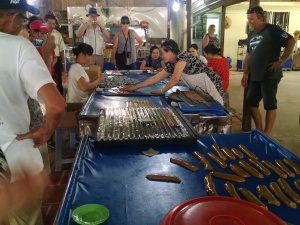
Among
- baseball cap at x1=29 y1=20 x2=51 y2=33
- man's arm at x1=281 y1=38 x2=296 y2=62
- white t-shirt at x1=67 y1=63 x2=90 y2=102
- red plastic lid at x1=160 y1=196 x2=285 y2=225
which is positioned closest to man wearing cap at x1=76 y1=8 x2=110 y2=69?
baseball cap at x1=29 y1=20 x2=51 y2=33

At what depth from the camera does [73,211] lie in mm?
1231

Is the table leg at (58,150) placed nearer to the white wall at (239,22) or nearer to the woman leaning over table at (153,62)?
the woman leaning over table at (153,62)

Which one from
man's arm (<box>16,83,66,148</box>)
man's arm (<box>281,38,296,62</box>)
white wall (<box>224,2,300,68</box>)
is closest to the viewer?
man's arm (<box>16,83,66,148</box>)

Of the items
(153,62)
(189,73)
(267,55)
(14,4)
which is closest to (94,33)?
(153,62)

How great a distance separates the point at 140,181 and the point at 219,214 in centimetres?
60

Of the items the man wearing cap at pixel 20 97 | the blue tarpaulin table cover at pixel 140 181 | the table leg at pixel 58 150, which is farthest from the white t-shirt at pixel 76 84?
the man wearing cap at pixel 20 97

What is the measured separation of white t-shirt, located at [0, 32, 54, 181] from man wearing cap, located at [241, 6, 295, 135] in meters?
3.47

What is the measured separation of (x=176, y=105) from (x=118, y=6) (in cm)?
962

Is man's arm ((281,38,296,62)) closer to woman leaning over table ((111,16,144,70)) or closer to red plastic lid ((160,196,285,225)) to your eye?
red plastic lid ((160,196,285,225))

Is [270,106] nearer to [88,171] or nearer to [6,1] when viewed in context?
[88,171]

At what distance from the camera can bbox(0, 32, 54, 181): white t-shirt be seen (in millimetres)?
Answer: 1179

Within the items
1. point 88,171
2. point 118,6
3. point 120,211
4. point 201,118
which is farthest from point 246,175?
point 118,6

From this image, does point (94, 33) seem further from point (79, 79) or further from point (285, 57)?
point (285, 57)

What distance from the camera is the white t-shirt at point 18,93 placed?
118 centimetres
